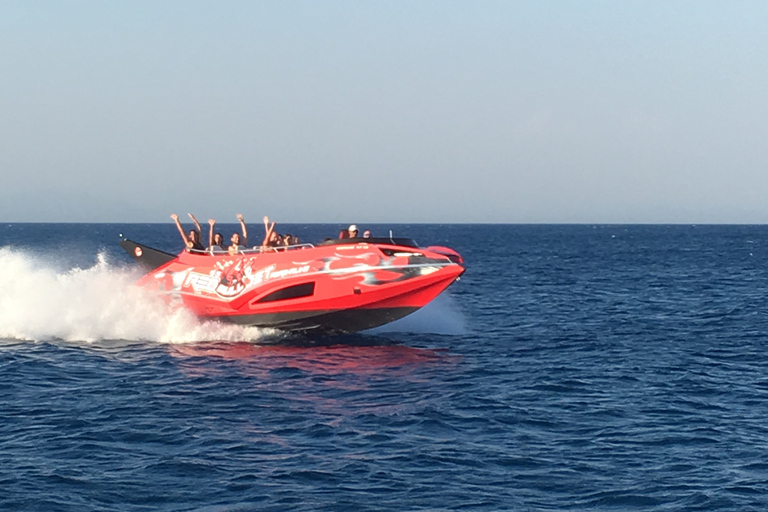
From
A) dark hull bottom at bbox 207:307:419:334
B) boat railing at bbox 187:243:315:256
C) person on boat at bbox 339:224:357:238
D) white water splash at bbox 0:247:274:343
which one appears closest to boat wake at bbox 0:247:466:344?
white water splash at bbox 0:247:274:343

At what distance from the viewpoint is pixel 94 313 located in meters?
23.5

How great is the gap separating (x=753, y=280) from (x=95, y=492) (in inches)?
1738

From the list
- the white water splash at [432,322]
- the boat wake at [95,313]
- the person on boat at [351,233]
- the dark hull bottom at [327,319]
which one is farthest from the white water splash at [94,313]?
the white water splash at [432,322]

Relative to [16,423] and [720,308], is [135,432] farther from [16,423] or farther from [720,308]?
[720,308]

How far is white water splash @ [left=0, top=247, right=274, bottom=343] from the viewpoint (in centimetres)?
2292

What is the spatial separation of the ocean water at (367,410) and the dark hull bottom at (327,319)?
417mm

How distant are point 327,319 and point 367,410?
23.1 feet

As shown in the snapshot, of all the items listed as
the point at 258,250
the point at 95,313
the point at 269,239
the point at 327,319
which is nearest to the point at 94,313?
the point at 95,313

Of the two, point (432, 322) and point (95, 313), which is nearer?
Answer: point (95, 313)

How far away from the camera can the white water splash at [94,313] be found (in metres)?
22.9

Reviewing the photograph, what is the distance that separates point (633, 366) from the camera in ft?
65.0

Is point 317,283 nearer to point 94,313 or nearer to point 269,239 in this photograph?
point 269,239

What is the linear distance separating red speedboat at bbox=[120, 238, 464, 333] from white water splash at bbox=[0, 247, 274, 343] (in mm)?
→ 488

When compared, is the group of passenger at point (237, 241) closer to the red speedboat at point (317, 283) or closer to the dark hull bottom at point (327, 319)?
the red speedboat at point (317, 283)
